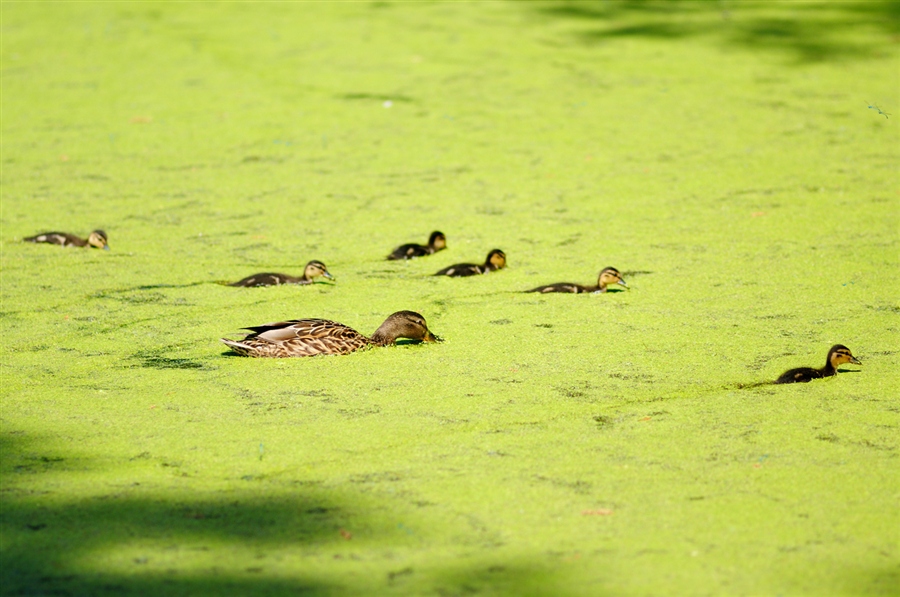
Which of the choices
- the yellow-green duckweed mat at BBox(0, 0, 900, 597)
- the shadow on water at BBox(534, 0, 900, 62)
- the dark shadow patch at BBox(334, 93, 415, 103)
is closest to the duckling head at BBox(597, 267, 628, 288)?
the yellow-green duckweed mat at BBox(0, 0, 900, 597)

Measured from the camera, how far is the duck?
608 cm

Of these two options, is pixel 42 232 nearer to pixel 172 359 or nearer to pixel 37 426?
pixel 172 359

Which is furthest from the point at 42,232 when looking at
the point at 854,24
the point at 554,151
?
the point at 854,24

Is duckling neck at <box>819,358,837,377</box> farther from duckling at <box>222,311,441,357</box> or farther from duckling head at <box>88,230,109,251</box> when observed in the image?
duckling head at <box>88,230,109,251</box>

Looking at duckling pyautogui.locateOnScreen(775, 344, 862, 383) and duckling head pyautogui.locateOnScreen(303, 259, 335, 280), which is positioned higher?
duckling head pyautogui.locateOnScreen(303, 259, 335, 280)

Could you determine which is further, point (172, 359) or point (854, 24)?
point (854, 24)

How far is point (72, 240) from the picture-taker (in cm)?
680

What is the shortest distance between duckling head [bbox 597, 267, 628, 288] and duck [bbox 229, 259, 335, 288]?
4.70ft

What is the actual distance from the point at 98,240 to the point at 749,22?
8410 millimetres

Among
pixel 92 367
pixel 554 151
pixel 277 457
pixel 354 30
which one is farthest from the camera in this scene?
pixel 354 30

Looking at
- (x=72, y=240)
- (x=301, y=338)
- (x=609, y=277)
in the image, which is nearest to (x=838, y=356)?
(x=609, y=277)

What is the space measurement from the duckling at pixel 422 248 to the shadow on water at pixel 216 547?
3.11m

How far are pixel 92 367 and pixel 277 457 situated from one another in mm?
1360

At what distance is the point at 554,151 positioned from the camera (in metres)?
8.82
